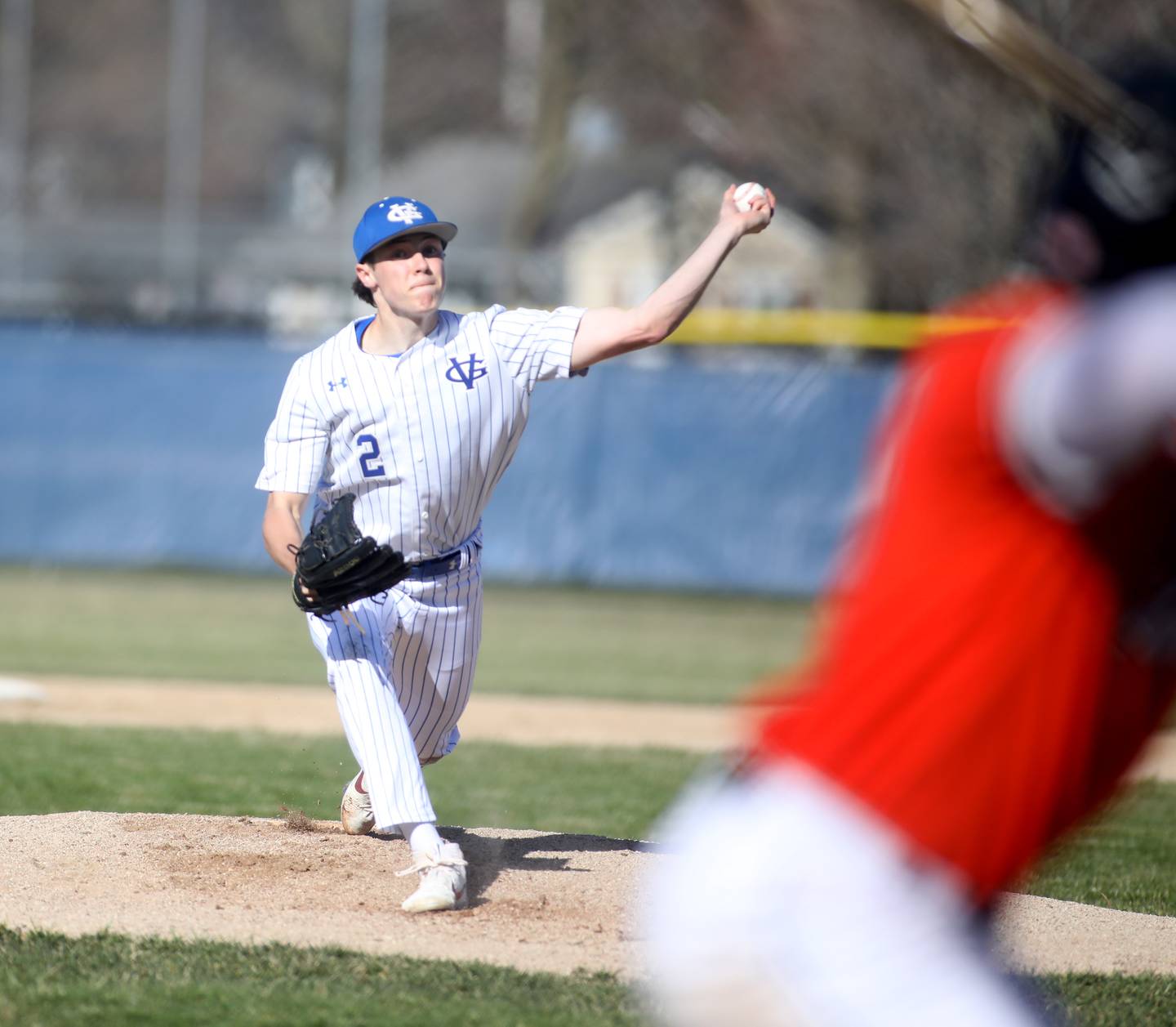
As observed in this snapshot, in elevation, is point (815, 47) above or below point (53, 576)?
above

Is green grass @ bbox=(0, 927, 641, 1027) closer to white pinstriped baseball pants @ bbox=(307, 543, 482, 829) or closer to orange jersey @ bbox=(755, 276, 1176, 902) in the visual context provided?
white pinstriped baseball pants @ bbox=(307, 543, 482, 829)

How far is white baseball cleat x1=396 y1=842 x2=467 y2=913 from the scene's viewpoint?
4.25 metres

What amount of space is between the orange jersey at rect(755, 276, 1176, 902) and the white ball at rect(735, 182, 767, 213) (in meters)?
2.00

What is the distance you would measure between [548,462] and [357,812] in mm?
12004

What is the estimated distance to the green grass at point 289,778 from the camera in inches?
247

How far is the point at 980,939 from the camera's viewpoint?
187 centimetres

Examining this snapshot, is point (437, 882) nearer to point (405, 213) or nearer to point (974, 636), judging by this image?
point (405, 213)

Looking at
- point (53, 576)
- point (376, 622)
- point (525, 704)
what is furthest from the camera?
point (53, 576)

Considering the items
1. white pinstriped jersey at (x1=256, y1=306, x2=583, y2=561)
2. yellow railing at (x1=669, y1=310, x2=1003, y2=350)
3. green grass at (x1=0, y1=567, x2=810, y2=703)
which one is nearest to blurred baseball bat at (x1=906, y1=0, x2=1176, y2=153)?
white pinstriped jersey at (x1=256, y1=306, x2=583, y2=561)

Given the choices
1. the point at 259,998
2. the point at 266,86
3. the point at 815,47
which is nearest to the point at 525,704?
the point at 259,998

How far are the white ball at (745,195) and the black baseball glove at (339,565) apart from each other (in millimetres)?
1245

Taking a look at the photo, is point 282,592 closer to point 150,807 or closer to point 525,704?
point 525,704

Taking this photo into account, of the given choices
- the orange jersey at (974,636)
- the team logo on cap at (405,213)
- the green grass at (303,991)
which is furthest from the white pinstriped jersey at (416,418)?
the orange jersey at (974,636)

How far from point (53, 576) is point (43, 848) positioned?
13.1 meters
